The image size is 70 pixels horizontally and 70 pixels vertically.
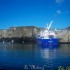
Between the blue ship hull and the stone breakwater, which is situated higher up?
the stone breakwater

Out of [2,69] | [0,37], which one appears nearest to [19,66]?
[2,69]

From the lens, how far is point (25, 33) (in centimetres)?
700

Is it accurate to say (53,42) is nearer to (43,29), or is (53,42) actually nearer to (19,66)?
(43,29)

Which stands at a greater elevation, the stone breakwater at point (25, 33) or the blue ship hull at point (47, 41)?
the stone breakwater at point (25, 33)

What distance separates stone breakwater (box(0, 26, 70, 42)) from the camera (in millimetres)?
6517

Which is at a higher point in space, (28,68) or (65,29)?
(65,29)

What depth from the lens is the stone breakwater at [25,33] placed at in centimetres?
652

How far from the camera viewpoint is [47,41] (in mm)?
7199

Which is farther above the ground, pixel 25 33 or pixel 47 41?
pixel 25 33

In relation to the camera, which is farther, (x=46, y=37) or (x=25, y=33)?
(x=46, y=37)

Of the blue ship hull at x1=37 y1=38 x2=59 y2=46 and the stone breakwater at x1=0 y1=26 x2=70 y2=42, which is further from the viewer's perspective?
the blue ship hull at x1=37 y1=38 x2=59 y2=46

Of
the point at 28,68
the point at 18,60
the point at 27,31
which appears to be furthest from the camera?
the point at 18,60

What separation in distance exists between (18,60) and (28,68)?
134cm

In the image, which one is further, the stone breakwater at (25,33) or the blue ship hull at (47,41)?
the blue ship hull at (47,41)
